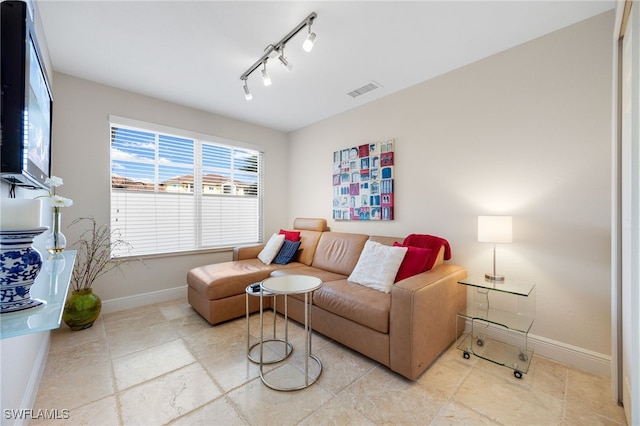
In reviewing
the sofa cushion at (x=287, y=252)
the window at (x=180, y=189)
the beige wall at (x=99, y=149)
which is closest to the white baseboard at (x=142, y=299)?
the beige wall at (x=99, y=149)

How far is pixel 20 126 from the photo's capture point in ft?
3.44

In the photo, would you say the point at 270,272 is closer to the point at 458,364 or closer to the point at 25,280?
the point at 458,364

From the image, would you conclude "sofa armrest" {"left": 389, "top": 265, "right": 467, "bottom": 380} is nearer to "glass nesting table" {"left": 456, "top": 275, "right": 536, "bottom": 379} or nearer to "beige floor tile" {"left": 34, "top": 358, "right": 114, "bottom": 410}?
"glass nesting table" {"left": 456, "top": 275, "right": 536, "bottom": 379}

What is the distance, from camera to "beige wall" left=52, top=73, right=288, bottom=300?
2.58m

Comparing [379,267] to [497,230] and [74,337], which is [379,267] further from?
[74,337]

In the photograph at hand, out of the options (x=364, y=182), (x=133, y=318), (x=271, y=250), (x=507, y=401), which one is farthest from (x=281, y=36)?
(x=133, y=318)

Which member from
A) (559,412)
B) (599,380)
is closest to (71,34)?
(559,412)

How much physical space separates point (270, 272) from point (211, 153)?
1977 millimetres

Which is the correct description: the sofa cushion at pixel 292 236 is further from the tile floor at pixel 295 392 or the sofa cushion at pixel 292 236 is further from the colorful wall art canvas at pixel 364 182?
the tile floor at pixel 295 392

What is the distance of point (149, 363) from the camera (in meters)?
1.90

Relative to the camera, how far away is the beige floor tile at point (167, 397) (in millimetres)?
1413

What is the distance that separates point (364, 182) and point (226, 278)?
196 cm

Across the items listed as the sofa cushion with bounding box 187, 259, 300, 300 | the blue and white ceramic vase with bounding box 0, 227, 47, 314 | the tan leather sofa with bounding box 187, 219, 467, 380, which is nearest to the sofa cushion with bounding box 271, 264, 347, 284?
the tan leather sofa with bounding box 187, 219, 467, 380

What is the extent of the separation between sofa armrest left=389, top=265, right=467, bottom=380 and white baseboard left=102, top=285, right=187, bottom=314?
2802 millimetres
